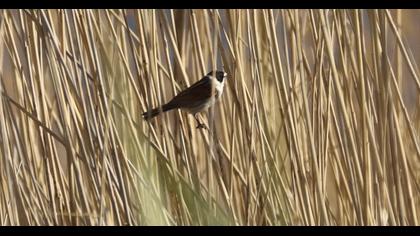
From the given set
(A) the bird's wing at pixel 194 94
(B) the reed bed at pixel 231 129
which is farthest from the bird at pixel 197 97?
(B) the reed bed at pixel 231 129

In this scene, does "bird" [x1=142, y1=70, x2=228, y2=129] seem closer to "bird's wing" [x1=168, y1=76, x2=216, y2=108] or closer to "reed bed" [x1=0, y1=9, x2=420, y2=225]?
"bird's wing" [x1=168, y1=76, x2=216, y2=108]

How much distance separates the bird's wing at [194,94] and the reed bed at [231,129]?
5.4 inches

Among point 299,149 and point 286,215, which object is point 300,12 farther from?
point 286,215

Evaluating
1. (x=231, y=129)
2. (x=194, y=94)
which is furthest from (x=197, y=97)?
(x=231, y=129)

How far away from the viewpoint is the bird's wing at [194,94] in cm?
214

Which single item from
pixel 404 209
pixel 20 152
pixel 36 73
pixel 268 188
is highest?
pixel 36 73

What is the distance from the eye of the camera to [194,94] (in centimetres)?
225

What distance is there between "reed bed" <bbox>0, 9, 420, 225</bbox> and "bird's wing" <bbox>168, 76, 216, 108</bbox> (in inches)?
5.4

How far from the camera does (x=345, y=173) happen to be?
6.49 feet

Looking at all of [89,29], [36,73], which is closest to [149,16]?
[89,29]

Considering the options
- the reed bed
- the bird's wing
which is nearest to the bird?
the bird's wing

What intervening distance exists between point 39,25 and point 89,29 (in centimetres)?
16

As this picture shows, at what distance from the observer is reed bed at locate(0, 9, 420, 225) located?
170 centimetres

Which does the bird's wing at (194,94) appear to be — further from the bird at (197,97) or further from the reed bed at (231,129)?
the reed bed at (231,129)
